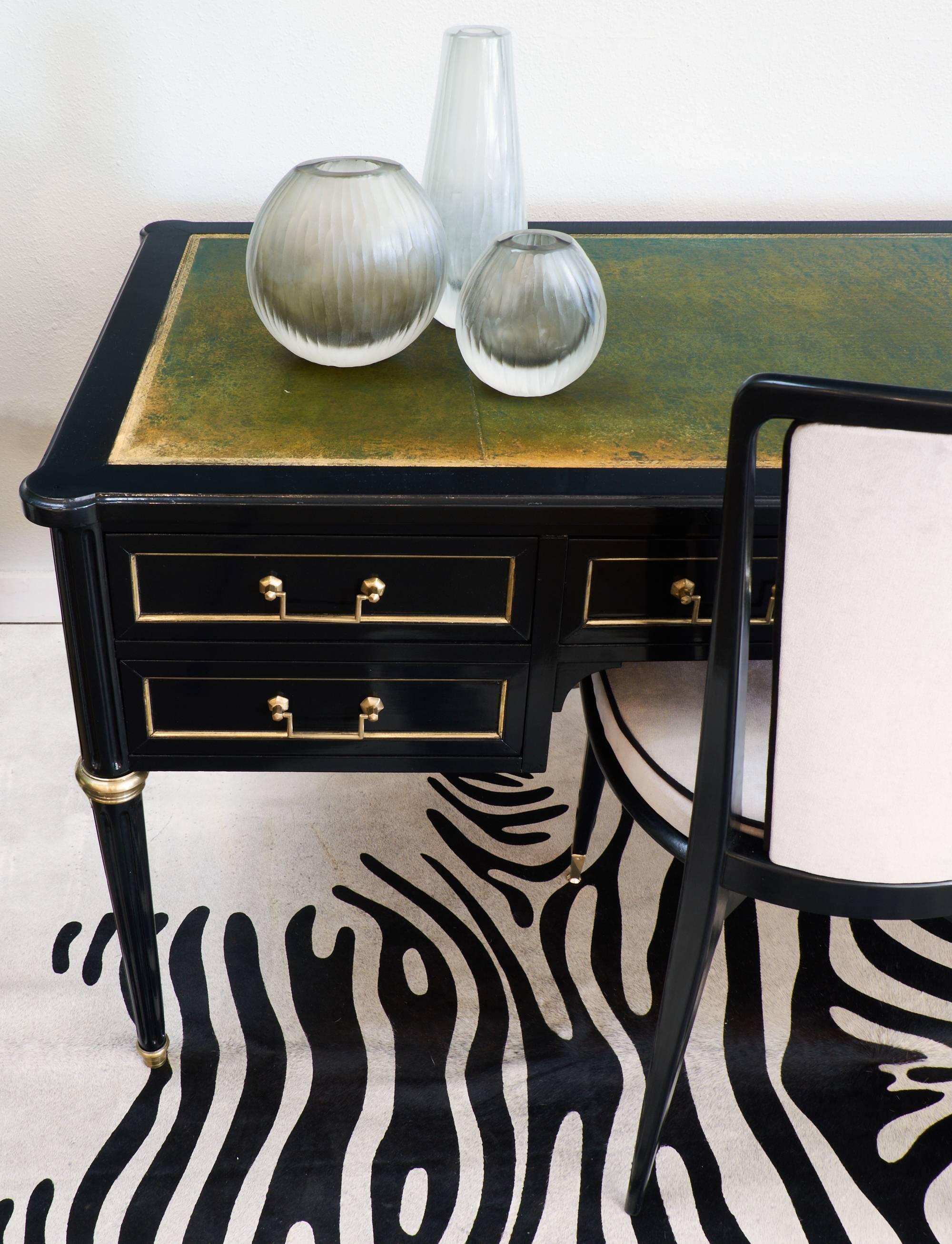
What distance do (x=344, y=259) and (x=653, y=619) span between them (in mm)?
386

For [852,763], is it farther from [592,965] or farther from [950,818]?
[592,965]

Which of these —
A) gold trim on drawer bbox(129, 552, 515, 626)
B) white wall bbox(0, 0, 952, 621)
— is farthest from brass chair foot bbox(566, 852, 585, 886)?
white wall bbox(0, 0, 952, 621)

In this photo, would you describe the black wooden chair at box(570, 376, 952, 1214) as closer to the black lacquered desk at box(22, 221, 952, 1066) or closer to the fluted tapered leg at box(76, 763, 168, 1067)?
the black lacquered desk at box(22, 221, 952, 1066)

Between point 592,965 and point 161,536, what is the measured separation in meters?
0.71

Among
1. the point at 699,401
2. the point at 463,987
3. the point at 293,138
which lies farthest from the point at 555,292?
the point at 463,987

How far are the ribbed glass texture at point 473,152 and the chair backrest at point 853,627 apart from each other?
17.9 inches

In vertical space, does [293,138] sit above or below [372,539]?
above

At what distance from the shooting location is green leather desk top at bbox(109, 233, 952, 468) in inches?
33.3

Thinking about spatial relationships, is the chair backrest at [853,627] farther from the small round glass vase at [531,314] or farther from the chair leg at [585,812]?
the chair leg at [585,812]

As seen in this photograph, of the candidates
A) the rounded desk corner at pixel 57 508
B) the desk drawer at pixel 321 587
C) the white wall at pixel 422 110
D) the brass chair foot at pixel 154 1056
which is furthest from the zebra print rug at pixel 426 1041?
the white wall at pixel 422 110

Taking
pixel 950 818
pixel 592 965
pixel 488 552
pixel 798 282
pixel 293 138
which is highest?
pixel 293 138

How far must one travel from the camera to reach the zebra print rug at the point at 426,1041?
0.98 m

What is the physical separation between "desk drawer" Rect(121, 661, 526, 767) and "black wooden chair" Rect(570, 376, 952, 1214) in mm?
149

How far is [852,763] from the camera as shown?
2.43 ft
